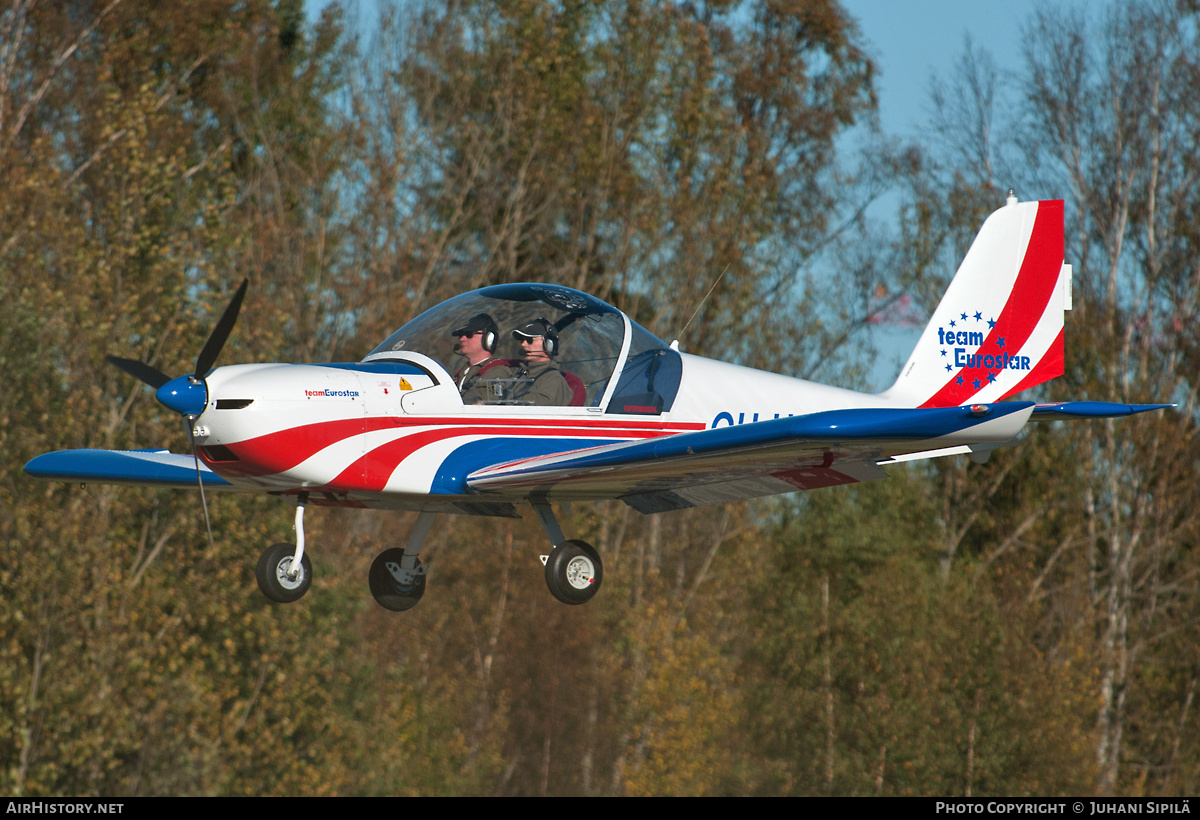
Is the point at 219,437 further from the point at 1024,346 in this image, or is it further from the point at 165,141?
the point at 165,141

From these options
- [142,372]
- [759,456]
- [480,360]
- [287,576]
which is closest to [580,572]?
[480,360]

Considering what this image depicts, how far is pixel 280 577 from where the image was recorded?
31.9ft

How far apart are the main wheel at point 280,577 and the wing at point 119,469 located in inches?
52.2

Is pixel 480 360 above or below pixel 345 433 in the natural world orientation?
above

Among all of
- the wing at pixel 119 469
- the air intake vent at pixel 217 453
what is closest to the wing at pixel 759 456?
the air intake vent at pixel 217 453

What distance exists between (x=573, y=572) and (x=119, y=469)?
3802mm

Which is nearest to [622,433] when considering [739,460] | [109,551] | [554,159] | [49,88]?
[739,460]

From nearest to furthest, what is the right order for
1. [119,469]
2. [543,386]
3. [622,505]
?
[543,386]
[119,469]
[622,505]

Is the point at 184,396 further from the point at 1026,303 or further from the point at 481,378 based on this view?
the point at 1026,303

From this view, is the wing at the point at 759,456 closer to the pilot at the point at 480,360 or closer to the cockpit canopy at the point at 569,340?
the pilot at the point at 480,360

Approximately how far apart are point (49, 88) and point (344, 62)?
727 cm

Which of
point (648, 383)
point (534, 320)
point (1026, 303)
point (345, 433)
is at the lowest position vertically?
point (345, 433)

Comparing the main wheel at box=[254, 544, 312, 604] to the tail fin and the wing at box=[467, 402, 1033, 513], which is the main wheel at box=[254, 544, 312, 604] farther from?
the tail fin

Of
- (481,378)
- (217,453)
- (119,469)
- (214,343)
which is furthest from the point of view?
Answer: (119,469)
